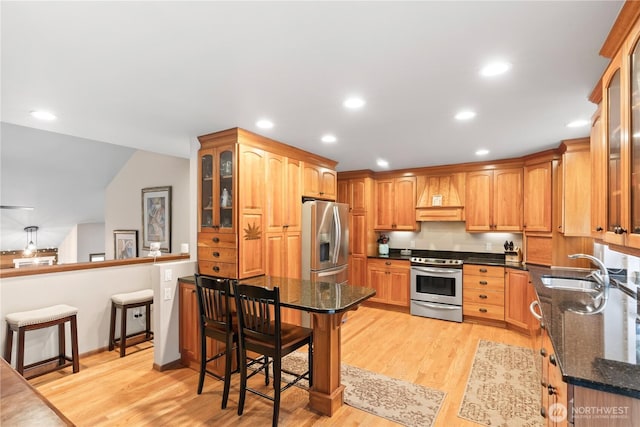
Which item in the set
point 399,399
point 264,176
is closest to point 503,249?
point 399,399

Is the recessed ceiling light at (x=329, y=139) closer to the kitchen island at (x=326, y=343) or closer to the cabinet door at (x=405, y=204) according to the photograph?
the kitchen island at (x=326, y=343)

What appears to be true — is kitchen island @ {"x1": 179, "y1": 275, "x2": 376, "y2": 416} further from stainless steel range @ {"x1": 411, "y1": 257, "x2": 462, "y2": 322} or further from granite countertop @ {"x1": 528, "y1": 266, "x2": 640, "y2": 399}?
stainless steel range @ {"x1": 411, "y1": 257, "x2": 462, "y2": 322}

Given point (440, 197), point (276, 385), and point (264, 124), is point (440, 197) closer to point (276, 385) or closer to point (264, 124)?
point (264, 124)

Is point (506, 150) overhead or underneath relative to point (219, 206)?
overhead

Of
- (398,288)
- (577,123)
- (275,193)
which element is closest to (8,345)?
(275,193)

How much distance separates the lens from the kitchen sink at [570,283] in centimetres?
262

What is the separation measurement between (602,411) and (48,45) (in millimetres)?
2847

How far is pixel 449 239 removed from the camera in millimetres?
5180

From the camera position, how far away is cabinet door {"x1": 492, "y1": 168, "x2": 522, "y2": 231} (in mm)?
4297

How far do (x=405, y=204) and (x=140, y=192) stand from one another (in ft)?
14.7

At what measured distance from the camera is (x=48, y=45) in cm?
154

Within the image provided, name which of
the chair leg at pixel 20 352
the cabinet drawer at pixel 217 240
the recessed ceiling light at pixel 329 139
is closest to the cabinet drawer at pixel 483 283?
the recessed ceiling light at pixel 329 139

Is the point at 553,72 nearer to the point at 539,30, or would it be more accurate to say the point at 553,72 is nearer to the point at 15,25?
the point at 539,30

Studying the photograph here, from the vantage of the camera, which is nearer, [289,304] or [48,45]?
[48,45]
